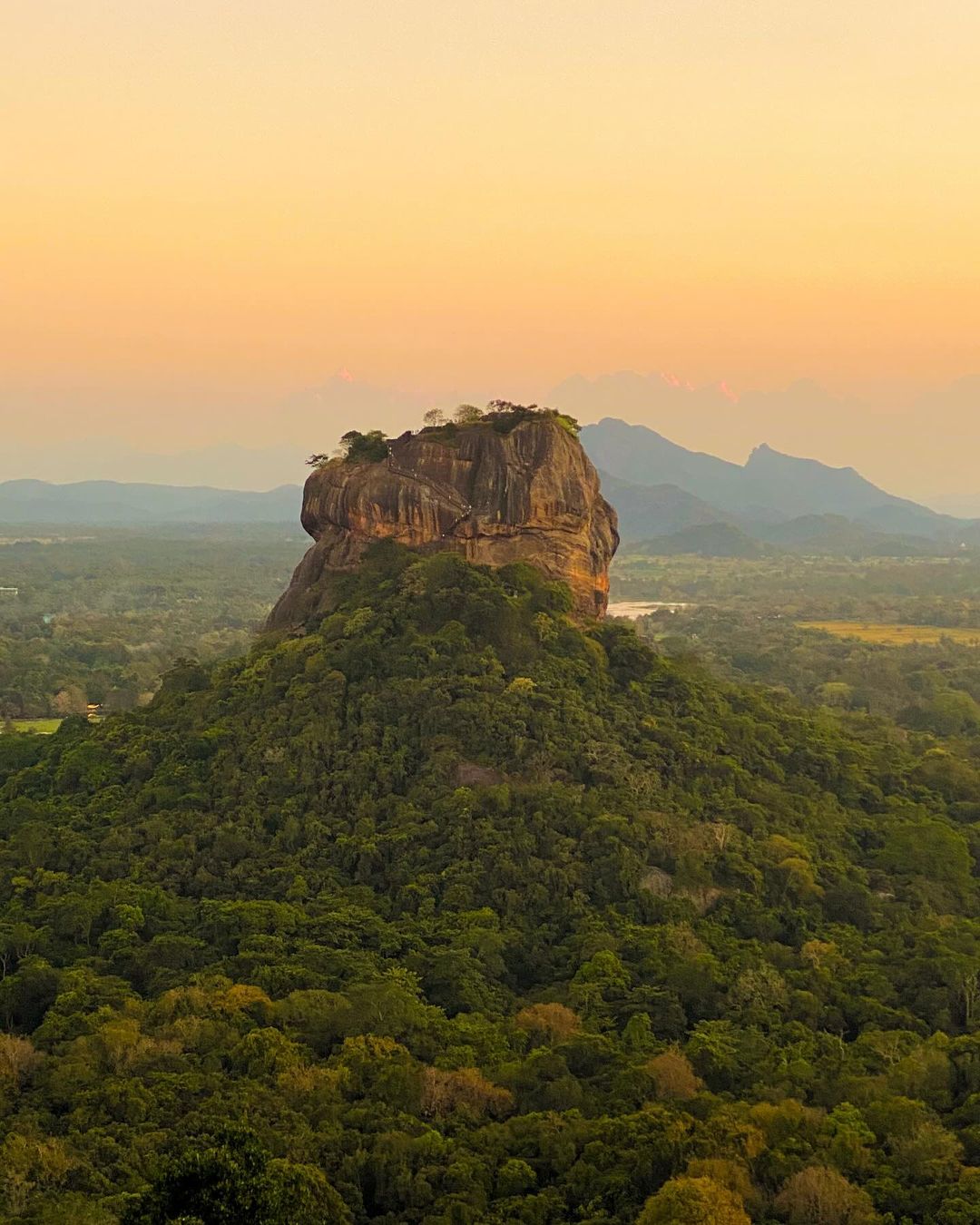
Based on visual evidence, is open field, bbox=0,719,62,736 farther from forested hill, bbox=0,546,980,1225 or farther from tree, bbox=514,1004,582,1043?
tree, bbox=514,1004,582,1043

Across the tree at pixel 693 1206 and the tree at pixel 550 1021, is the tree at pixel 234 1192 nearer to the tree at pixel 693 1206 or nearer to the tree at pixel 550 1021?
the tree at pixel 693 1206

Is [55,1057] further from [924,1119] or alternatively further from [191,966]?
[924,1119]

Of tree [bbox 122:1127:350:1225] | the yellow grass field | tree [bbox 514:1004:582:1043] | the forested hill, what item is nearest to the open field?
the forested hill

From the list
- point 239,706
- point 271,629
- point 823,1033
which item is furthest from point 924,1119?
point 271,629

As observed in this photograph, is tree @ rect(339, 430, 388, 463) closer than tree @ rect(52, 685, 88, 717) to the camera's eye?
Yes

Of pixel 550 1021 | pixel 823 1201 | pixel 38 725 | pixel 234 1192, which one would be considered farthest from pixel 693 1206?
pixel 38 725

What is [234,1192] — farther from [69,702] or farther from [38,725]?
[69,702]

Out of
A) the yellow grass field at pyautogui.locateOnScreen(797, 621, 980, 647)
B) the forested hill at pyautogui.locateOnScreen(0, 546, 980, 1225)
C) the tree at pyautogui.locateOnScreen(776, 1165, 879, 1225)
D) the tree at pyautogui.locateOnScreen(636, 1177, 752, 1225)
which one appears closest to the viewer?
the tree at pyautogui.locateOnScreen(636, 1177, 752, 1225)
